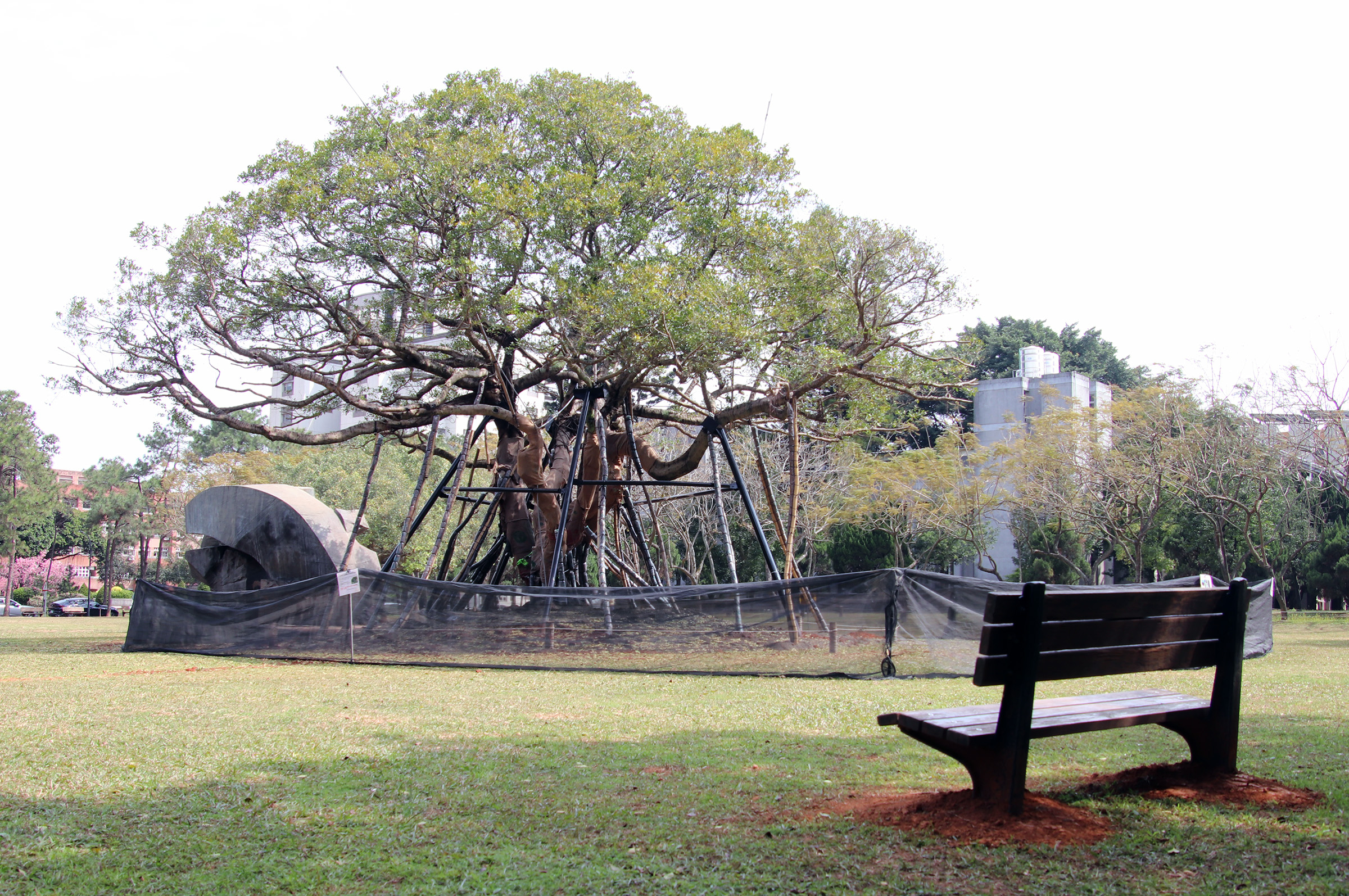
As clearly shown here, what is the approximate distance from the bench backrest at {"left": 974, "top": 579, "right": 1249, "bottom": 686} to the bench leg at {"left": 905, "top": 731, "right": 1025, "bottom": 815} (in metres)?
0.34

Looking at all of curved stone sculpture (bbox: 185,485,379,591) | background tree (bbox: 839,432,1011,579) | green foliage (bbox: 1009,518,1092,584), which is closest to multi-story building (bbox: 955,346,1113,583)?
green foliage (bbox: 1009,518,1092,584)

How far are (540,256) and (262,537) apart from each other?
27.6 feet

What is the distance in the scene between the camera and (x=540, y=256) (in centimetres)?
1659

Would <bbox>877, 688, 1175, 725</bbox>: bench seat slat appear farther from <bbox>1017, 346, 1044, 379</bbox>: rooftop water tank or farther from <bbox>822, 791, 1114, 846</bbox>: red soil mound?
<bbox>1017, 346, 1044, 379</bbox>: rooftop water tank

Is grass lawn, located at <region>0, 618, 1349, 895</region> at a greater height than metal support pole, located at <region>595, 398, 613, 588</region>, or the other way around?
metal support pole, located at <region>595, 398, 613, 588</region>

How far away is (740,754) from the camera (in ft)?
20.4

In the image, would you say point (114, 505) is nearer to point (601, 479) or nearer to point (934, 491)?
point (934, 491)

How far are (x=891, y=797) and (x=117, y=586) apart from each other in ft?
231

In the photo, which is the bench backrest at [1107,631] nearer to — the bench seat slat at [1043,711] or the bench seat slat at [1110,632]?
the bench seat slat at [1110,632]

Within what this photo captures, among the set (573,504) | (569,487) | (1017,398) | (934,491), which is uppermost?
(1017,398)

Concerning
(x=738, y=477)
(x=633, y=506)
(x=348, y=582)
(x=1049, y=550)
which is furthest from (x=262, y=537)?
(x=1049, y=550)

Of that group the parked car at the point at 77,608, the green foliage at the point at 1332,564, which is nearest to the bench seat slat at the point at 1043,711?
the green foliage at the point at 1332,564

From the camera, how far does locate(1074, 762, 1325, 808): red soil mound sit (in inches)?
185

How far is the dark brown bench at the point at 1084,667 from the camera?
4.31 meters
